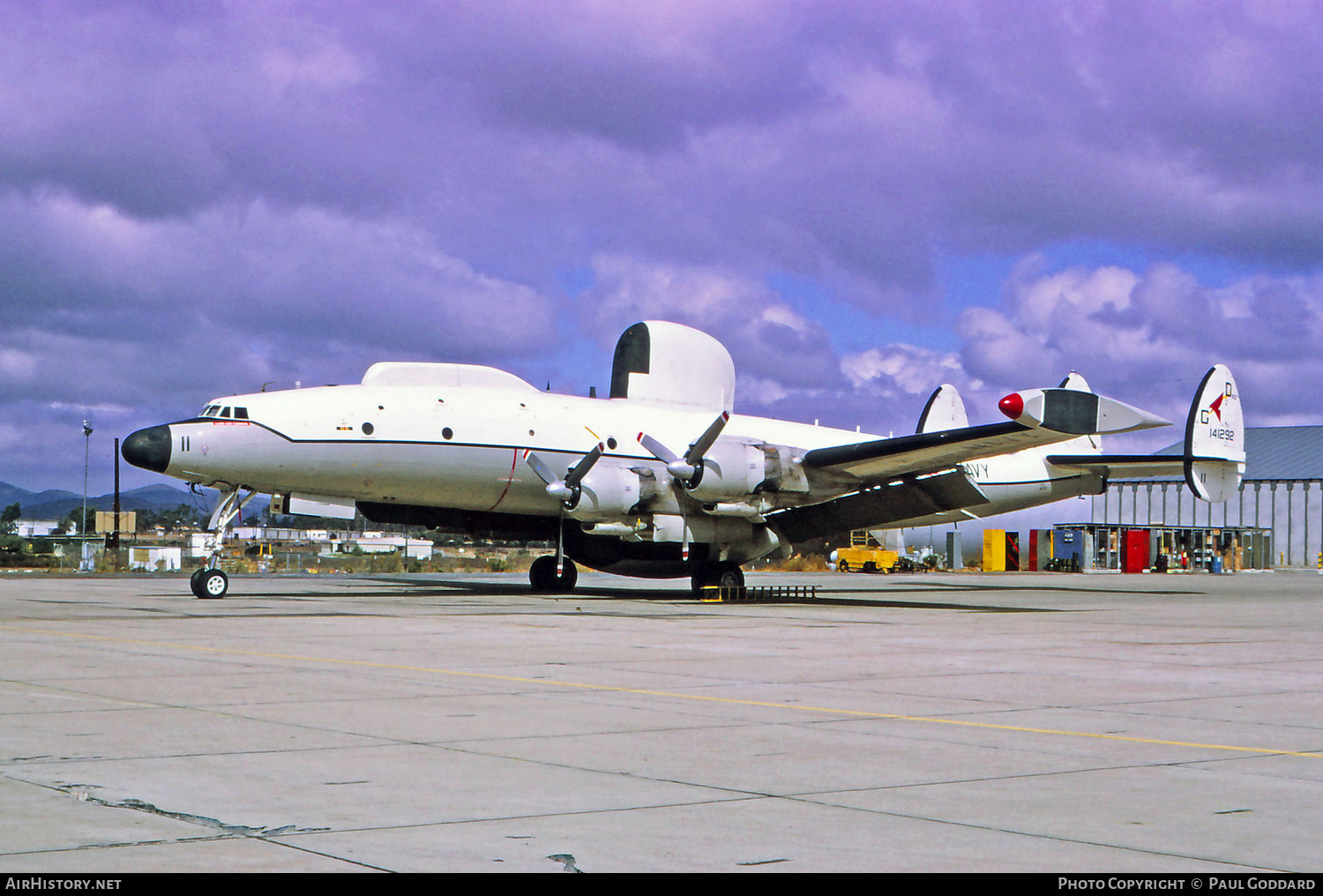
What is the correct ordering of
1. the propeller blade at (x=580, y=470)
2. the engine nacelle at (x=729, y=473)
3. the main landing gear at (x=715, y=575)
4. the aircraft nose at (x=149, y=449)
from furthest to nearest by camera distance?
1. the main landing gear at (x=715, y=575)
2. the engine nacelle at (x=729, y=473)
3. the propeller blade at (x=580, y=470)
4. the aircraft nose at (x=149, y=449)

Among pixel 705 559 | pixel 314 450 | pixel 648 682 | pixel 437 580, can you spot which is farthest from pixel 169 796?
pixel 437 580

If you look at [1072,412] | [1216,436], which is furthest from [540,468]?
[1216,436]

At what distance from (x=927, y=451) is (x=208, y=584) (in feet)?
52.6

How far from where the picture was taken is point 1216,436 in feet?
114

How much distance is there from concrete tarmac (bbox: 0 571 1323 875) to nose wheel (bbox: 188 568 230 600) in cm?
705

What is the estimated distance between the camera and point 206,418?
2602 centimetres

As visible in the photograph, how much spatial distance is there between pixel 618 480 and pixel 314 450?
668 centimetres

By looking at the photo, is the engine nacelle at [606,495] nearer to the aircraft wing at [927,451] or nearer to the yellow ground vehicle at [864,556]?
the aircraft wing at [927,451]

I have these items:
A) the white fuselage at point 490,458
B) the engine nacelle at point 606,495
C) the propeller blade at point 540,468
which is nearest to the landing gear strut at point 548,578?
the white fuselage at point 490,458

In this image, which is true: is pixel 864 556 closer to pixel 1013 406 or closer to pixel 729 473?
pixel 729 473

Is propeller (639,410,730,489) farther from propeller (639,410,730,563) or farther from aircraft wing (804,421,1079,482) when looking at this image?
aircraft wing (804,421,1079,482)

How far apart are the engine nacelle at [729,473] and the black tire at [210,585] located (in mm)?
10331

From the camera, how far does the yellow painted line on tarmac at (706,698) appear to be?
8.61 m
